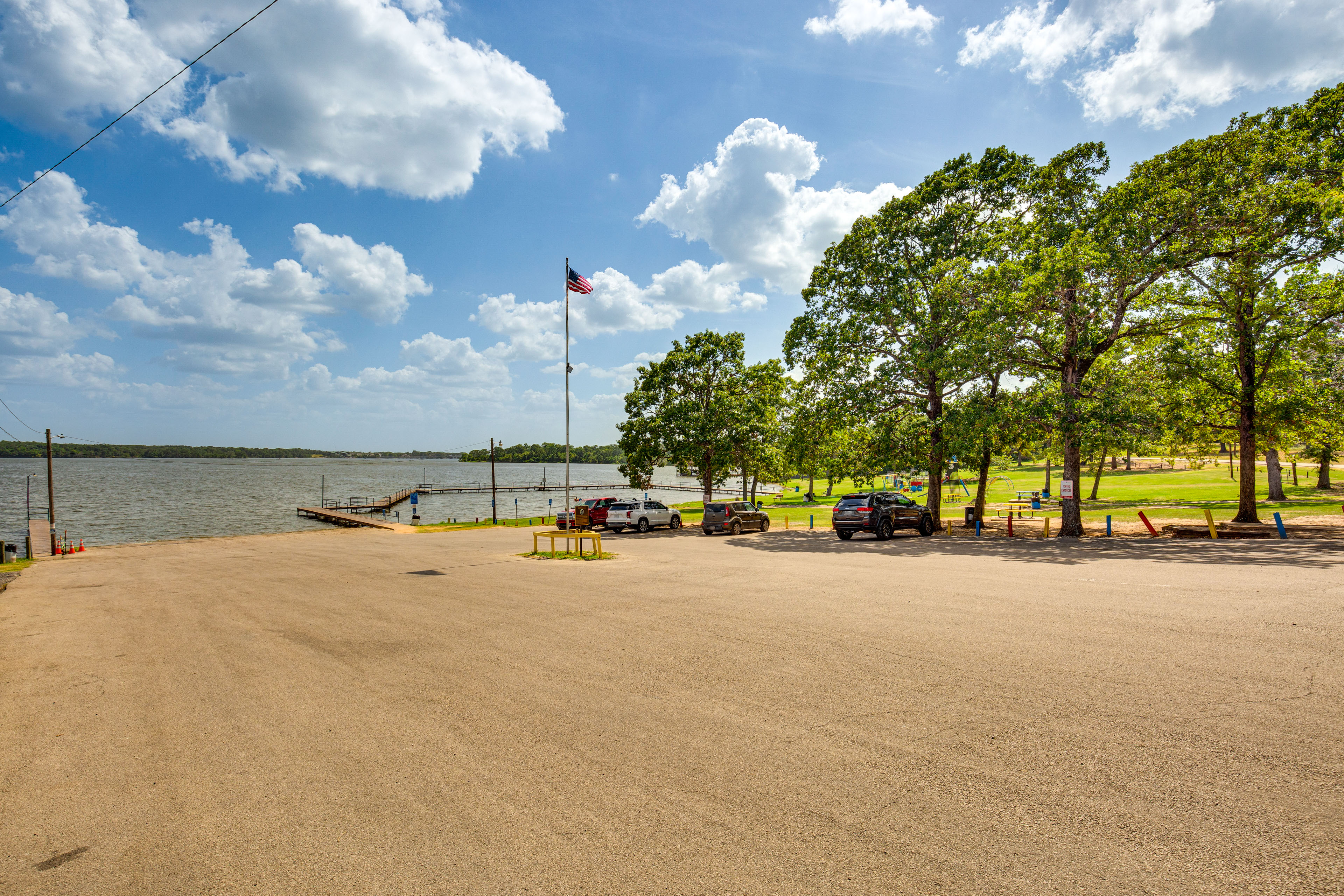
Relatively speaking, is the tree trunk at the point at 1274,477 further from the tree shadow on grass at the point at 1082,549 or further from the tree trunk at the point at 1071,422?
the tree shadow on grass at the point at 1082,549

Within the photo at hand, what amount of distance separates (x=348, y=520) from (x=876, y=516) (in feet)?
150

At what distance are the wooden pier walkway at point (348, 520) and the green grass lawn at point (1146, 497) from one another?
19573 mm

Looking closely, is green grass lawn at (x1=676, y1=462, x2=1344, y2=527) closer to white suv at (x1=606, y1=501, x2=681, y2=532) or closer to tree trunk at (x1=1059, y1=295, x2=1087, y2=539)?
tree trunk at (x1=1059, y1=295, x2=1087, y2=539)

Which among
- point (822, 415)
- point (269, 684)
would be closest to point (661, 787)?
point (269, 684)

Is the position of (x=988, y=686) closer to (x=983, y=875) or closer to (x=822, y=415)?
(x=983, y=875)

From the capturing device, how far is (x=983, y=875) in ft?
10.9

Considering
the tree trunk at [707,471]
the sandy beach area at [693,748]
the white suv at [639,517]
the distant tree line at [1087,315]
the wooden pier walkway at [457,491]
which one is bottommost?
the wooden pier walkway at [457,491]

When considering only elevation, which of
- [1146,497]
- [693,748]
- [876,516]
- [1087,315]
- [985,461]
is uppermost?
[1087,315]

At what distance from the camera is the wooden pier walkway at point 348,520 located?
138ft

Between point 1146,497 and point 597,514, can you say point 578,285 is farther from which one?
point 1146,497

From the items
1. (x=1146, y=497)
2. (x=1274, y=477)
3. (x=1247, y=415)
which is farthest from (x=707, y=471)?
(x=1274, y=477)

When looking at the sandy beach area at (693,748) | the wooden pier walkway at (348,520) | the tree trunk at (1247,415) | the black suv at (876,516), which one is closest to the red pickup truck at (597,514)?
the wooden pier walkway at (348,520)

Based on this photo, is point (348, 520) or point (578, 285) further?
point (348, 520)

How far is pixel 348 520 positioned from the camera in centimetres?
5309
